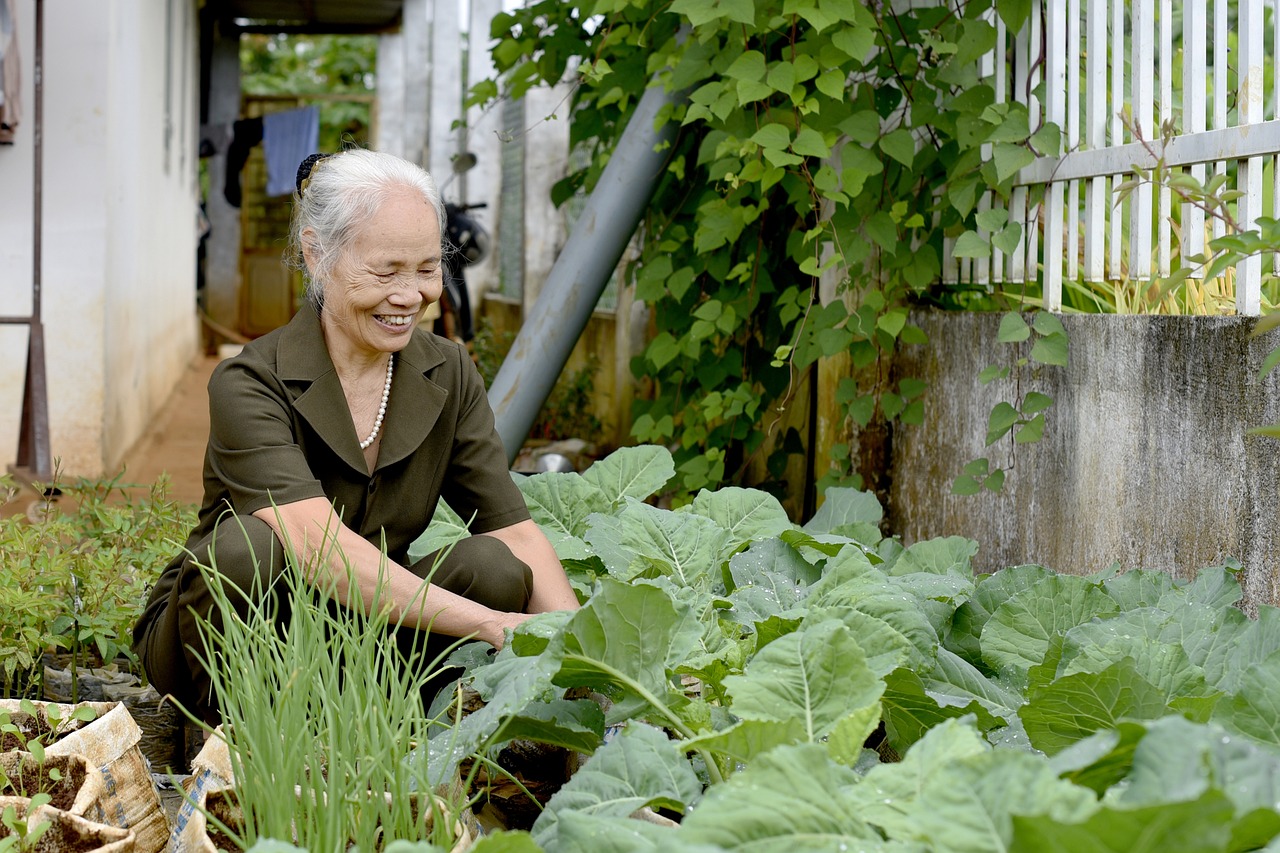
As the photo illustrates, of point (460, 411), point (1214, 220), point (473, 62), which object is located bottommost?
point (460, 411)

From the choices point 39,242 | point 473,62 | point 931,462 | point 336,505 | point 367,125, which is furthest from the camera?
point 367,125

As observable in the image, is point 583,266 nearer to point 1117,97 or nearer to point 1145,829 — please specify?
point 1117,97

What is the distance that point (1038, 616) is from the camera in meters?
1.95

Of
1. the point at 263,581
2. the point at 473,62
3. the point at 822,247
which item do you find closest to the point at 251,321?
the point at 473,62

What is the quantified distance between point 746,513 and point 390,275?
80 cm

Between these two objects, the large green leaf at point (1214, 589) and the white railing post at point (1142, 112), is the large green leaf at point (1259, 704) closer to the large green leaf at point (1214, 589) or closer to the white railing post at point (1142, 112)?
the large green leaf at point (1214, 589)

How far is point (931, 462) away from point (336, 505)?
1.56 meters

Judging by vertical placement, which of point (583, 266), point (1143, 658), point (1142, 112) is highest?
point (1142, 112)

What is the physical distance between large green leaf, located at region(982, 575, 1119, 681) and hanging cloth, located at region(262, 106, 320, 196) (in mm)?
12974

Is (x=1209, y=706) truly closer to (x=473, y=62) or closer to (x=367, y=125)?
(x=473, y=62)

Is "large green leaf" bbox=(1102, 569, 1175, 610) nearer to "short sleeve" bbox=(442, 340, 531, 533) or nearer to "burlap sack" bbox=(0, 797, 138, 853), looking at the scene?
"short sleeve" bbox=(442, 340, 531, 533)

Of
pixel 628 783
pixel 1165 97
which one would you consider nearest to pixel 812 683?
pixel 628 783

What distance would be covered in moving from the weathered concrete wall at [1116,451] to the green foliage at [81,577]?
5.72 feet

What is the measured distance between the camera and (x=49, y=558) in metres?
2.60
